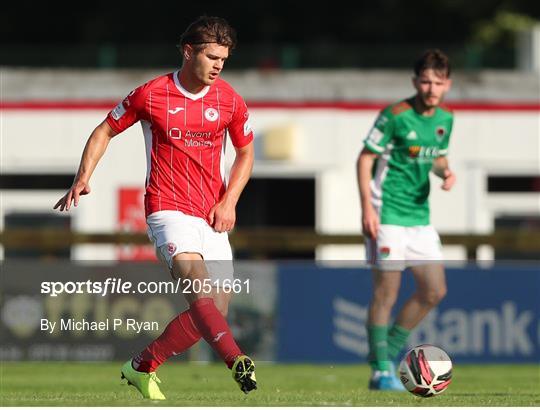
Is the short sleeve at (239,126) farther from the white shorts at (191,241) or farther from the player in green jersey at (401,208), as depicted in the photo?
the player in green jersey at (401,208)

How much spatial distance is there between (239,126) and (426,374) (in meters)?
1.83

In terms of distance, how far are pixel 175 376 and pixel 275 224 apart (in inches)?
476

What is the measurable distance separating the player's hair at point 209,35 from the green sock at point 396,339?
10.6 ft

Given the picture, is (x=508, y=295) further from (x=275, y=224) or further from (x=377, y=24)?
(x=377, y=24)

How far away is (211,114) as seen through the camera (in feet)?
33.8

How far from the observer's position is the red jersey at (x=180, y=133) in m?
10.2

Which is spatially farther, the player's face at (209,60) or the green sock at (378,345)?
the green sock at (378,345)

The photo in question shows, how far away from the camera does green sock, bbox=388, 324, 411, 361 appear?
41.8 feet

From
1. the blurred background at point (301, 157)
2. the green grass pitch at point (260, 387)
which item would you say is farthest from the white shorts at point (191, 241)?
the blurred background at point (301, 157)

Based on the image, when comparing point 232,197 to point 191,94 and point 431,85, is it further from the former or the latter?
point 431,85

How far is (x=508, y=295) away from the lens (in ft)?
55.5

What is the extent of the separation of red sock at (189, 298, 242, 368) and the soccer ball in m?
1.32

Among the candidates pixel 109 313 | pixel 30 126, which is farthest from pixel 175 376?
pixel 30 126

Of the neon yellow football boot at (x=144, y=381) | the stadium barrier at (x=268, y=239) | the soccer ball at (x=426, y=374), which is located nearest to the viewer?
the neon yellow football boot at (x=144, y=381)
